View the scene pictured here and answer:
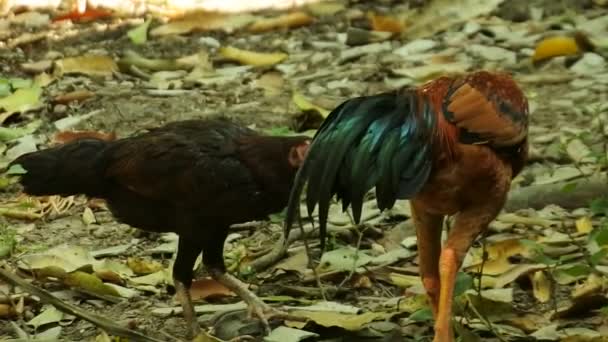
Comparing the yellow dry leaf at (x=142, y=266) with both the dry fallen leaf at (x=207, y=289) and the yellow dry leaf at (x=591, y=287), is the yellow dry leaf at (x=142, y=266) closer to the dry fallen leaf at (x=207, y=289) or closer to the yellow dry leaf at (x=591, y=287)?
the dry fallen leaf at (x=207, y=289)

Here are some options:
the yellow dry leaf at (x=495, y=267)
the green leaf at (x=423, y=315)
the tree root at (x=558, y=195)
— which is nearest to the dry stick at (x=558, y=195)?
the tree root at (x=558, y=195)

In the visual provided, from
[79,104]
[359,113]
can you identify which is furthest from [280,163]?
[79,104]

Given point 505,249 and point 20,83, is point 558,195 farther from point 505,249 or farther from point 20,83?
point 20,83

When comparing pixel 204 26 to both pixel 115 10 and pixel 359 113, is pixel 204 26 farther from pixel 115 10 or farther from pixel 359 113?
pixel 359 113

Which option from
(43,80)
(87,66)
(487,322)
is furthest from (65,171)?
(87,66)

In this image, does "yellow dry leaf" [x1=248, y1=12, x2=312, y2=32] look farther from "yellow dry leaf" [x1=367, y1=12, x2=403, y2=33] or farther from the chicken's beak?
the chicken's beak

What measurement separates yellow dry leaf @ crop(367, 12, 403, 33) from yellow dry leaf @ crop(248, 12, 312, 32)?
1.76 feet

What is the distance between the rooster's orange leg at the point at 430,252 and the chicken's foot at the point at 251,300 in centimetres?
64

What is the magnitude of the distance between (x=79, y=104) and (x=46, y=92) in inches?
12.7

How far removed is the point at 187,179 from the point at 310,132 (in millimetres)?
2264

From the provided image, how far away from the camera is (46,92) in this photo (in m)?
7.84

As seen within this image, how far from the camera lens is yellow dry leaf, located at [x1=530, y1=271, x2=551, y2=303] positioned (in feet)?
16.1

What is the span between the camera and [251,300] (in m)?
4.77

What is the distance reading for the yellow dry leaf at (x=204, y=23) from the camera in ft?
30.2
